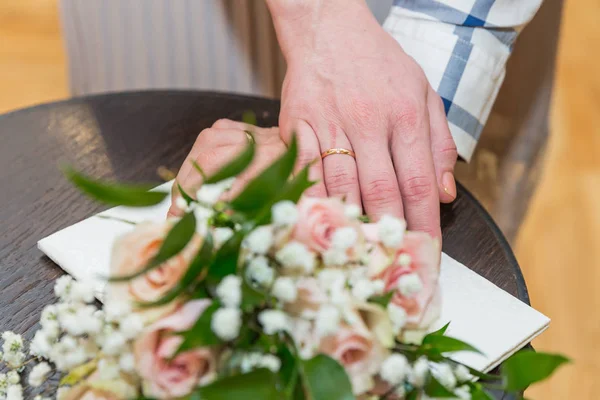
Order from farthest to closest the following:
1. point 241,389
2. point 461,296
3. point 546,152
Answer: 1. point 546,152
2. point 461,296
3. point 241,389

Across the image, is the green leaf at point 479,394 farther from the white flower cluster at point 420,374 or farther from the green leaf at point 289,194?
the green leaf at point 289,194

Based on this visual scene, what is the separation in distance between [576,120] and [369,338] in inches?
65.9

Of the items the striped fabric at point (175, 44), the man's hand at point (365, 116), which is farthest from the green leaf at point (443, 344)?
the striped fabric at point (175, 44)

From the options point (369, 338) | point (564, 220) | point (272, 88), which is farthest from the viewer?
point (564, 220)

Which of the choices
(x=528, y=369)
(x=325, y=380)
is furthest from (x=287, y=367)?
(x=528, y=369)

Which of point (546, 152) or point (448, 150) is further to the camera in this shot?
point (546, 152)

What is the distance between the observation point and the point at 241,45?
3.41ft

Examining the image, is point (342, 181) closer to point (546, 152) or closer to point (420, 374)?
point (420, 374)

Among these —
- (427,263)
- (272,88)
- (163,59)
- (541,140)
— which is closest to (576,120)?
(541,140)

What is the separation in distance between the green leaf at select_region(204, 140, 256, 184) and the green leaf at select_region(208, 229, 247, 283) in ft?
0.09

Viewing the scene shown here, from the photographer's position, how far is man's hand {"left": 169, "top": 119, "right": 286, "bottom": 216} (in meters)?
0.61

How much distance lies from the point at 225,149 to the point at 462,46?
29 centimetres

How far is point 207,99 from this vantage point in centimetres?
86

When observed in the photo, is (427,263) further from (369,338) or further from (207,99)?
(207,99)
